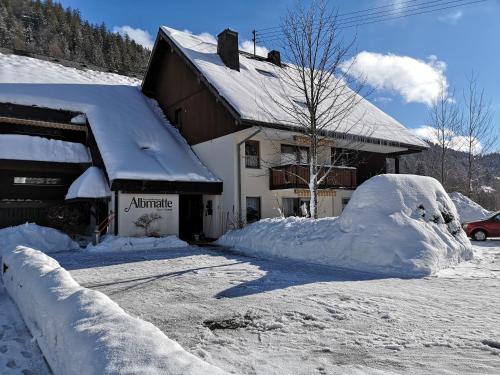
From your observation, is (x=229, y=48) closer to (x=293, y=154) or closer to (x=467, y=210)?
(x=293, y=154)

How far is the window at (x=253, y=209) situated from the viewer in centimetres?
1759

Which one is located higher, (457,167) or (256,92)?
(256,92)

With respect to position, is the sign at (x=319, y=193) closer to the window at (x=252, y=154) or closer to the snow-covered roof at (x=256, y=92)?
the window at (x=252, y=154)

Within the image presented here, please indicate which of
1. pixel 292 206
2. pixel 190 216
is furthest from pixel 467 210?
pixel 190 216

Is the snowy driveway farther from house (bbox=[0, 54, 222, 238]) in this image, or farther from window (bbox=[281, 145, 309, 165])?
window (bbox=[281, 145, 309, 165])

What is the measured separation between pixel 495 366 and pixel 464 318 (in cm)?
166

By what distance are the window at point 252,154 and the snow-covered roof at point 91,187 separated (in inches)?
243

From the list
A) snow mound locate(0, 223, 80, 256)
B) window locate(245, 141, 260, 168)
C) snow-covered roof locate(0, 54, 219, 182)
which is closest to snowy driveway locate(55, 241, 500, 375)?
snow mound locate(0, 223, 80, 256)

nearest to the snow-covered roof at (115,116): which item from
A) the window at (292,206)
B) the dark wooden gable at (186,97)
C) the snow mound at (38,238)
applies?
the dark wooden gable at (186,97)

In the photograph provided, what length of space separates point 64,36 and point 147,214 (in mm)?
69100

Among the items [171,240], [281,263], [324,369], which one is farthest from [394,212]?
[171,240]

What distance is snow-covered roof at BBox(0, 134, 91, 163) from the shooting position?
15770 mm

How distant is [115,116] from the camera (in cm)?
1912

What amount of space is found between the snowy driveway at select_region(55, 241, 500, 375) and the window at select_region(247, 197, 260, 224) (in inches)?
308
